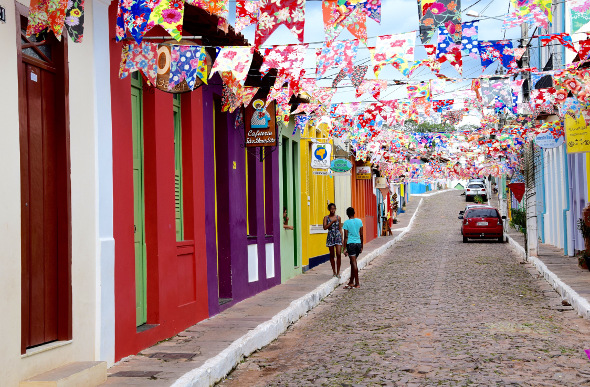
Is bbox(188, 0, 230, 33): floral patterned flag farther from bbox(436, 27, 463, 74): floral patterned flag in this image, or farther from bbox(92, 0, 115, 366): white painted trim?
bbox(436, 27, 463, 74): floral patterned flag

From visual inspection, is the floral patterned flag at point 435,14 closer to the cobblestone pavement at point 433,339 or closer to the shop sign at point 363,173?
the cobblestone pavement at point 433,339

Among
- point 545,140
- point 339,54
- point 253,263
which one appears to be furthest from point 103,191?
point 545,140

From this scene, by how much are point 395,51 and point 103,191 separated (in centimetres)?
432

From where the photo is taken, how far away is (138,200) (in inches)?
336

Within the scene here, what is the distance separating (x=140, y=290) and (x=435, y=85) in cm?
729

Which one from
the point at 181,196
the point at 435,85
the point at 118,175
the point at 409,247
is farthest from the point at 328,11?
the point at 409,247

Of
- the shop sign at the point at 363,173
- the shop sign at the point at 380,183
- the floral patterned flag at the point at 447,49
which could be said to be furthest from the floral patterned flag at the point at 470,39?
the shop sign at the point at 380,183

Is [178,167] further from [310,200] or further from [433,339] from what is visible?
[310,200]

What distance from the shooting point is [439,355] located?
7.73 m

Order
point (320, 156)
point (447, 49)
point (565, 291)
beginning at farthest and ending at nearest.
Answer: point (320, 156) → point (565, 291) → point (447, 49)

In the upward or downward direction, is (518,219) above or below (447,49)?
below

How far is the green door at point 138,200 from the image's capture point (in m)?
8.51

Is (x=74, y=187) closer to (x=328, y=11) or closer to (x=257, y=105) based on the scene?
(x=328, y=11)

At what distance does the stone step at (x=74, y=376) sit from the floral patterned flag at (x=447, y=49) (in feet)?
18.4
